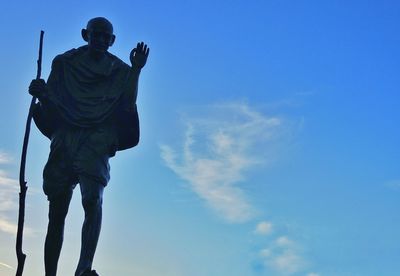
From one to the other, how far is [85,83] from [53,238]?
2258 millimetres

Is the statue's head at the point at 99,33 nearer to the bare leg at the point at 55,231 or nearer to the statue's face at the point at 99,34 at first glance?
the statue's face at the point at 99,34

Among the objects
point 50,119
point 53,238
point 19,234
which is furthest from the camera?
point 50,119

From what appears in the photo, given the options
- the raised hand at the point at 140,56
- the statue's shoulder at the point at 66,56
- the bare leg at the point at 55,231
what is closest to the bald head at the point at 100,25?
the statue's shoulder at the point at 66,56

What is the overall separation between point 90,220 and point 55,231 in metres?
0.74

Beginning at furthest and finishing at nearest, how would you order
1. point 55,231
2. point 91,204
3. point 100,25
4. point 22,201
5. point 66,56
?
1. point 66,56
2. point 100,25
3. point 55,231
4. point 91,204
5. point 22,201

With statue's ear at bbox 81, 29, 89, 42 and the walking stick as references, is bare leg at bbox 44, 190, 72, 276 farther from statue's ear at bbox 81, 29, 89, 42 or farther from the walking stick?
statue's ear at bbox 81, 29, 89, 42

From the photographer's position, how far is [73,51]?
30.1 ft

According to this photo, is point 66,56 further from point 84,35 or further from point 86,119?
point 86,119

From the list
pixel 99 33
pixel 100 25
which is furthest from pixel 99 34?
pixel 100 25

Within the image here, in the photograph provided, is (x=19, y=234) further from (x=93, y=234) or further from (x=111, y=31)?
(x=111, y=31)

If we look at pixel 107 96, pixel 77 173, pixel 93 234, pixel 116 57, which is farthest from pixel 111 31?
pixel 93 234

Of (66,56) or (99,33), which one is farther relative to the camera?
(66,56)

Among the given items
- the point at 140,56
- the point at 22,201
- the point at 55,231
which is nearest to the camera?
the point at 22,201

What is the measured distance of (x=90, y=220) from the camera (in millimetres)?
7797
